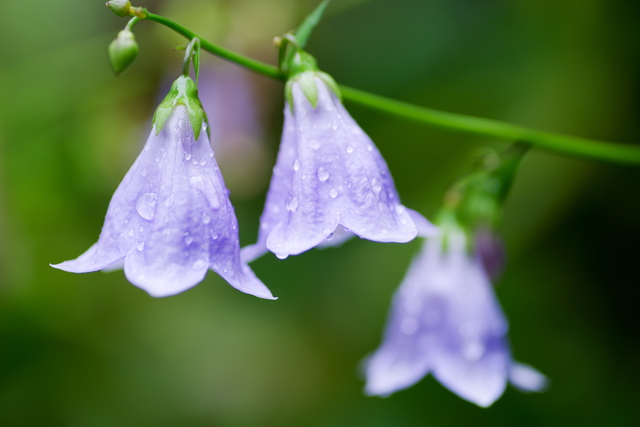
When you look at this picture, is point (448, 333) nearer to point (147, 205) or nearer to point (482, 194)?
point (482, 194)

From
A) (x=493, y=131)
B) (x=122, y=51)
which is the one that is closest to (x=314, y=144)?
(x=122, y=51)

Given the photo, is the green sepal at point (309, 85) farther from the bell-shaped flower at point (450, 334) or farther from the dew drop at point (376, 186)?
the bell-shaped flower at point (450, 334)

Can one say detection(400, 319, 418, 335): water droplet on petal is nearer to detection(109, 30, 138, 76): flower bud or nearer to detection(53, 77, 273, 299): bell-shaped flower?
detection(53, 77, 273, 299): bell-shaped flower

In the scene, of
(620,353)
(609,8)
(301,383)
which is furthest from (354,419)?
(609,8)

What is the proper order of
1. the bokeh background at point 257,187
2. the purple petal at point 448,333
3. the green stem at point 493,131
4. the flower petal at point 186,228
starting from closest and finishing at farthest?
the flower petal at point 186,228 → the green stem at point 493,131 → the purple petal at point 448,333 → the bokeh background at point 257,187

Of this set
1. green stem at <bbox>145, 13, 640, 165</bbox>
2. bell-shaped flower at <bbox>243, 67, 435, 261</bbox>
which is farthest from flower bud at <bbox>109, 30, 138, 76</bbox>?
green stem at <bbox>145, 13, 640, 165</bbox>

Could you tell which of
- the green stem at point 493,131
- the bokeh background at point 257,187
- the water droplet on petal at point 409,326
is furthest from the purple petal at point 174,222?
the bokeh background at point 257,187
